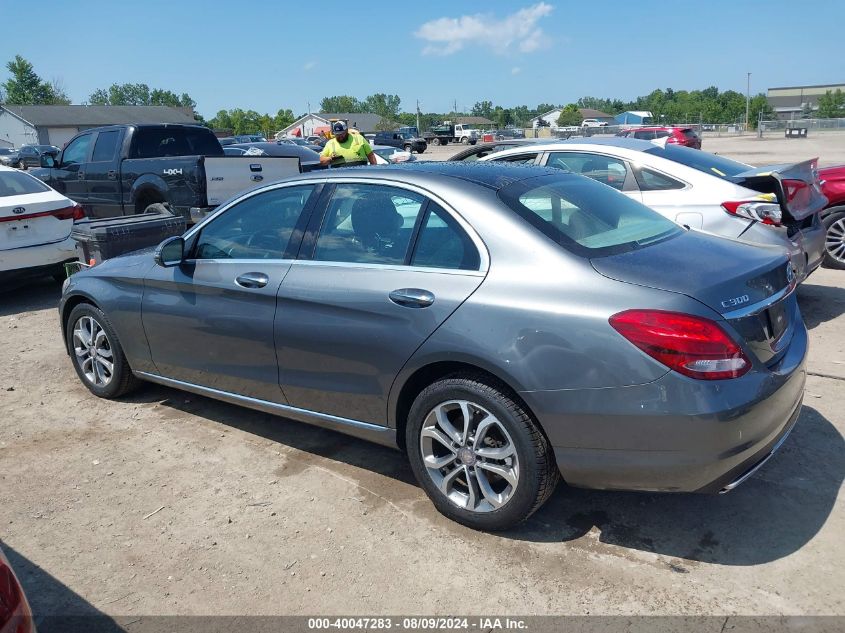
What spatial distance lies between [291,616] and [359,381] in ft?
3.91

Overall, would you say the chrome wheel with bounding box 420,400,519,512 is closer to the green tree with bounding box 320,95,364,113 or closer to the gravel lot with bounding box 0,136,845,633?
the gravel lot with bounding box 0,136,845,633

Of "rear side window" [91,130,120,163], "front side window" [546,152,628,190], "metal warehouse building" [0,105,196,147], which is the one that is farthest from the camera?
"metal warehouse building" [0,105,196,147]

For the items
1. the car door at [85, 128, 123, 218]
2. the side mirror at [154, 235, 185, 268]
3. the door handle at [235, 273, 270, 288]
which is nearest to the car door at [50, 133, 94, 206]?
the car door at [85, 128, 123, 218]

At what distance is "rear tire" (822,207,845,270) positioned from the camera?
802 centimetres

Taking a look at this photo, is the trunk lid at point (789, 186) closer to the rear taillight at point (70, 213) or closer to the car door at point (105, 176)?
the rear taillight at point (70, 213)

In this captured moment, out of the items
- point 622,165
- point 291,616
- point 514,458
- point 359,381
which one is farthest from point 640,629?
point 622,165

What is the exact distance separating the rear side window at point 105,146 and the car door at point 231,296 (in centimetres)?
721

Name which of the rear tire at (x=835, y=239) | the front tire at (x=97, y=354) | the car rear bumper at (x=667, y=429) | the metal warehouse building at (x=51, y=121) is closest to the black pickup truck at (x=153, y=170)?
the front tire at (x=97, y=354)

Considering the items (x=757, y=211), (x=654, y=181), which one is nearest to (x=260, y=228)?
(x=654, y=181)

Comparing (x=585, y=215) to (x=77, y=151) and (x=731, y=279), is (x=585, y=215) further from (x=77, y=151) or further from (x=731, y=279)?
(x=77, y=151)

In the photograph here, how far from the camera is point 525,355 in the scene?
296cm

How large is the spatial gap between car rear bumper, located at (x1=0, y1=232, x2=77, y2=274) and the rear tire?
9.09 m

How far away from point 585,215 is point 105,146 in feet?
31.6

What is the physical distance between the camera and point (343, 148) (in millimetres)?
10188
